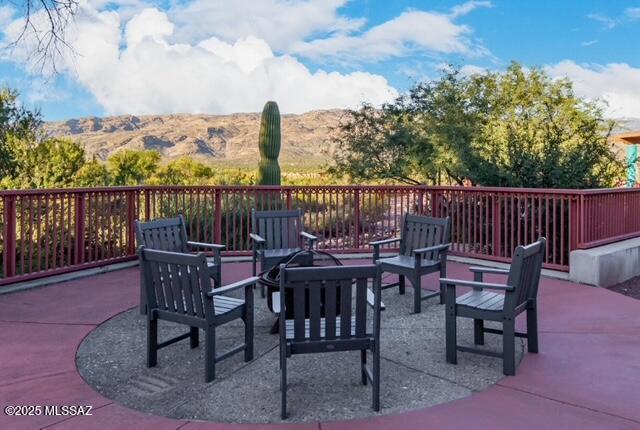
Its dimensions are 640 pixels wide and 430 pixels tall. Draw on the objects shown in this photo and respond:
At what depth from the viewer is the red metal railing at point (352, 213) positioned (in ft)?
20.7

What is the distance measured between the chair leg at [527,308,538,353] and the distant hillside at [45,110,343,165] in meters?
46.5

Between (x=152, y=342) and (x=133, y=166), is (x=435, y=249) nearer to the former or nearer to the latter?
(x=152, y=342)

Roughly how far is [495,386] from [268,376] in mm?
1477

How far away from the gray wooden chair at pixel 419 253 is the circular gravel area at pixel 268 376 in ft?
2.10

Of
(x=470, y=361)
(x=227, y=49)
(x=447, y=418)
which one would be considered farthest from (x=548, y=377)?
(x=227, y=49)

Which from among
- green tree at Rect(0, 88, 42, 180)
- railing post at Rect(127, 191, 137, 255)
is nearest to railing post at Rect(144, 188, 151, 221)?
railing post at Rect(127, 191, 137, 255)

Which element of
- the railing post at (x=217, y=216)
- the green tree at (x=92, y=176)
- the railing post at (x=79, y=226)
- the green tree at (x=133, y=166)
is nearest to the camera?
the railing post at (x=79, y=226)

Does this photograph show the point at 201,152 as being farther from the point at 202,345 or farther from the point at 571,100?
the point at 202,345

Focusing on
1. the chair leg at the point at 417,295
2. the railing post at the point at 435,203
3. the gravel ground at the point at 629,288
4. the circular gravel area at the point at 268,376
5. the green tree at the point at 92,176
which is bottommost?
the circular gravel area at the point at 268,376

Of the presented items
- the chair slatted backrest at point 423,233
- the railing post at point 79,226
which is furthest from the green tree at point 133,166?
the chair slatted backrest at point 423,233

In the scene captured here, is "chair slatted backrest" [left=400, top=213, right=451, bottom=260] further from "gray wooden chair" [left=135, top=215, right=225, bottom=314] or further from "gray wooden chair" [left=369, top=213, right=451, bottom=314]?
"gray wooden chair" [left=135, top=215, right=225, bottom=314]

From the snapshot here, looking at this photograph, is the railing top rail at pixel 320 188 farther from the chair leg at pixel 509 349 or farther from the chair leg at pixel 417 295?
the chair leg at pixel 509 349

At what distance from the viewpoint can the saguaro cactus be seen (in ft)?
42.7

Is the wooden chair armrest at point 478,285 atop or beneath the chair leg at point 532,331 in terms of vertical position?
atop
